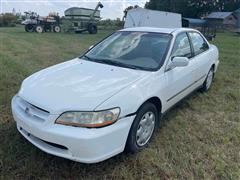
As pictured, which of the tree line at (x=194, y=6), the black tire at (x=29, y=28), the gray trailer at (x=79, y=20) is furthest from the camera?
the tree line at (x=194, y=6)

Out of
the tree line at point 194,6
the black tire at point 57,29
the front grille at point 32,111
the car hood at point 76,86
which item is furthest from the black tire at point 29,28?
the tree line at point 194,6

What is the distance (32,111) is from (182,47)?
251 cm

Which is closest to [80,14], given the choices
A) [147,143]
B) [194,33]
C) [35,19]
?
[35,19]

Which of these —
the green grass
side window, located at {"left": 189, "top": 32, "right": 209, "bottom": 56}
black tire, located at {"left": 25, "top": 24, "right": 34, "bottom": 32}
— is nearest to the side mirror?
the green grass

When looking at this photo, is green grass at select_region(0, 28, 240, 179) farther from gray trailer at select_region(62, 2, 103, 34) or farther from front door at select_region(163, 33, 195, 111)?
gray trailer at select_region(62, 2, 103, 34)

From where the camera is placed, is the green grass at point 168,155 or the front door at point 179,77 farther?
the front door at point 179,77

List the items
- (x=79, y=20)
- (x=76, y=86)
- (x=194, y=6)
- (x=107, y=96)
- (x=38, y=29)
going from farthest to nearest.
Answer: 1. (x=194, y=6)
2. (x=79, y=20)
3. (x=38, y=29)
4. (x=76, y=86)
5. (x=107, y=96)

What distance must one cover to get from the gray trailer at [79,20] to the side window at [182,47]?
2058 centimetres

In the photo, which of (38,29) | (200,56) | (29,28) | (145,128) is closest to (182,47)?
(200,56)

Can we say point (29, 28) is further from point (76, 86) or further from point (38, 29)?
point (76, 86)

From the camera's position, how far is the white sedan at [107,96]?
2266 millimetres

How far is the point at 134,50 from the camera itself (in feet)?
11.5

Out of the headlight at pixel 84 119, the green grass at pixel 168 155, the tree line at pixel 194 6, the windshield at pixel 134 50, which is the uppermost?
the tree line at pixel 194 6

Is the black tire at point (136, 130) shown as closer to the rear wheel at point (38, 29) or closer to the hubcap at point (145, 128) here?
the hubcap at point (145, 128)
